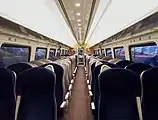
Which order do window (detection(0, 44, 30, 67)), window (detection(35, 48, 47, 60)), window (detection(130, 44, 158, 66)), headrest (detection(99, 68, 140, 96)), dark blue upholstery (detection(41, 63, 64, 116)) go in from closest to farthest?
headrest (detection(99, 68, 140, 96))
dark blue upholstery (detection(41, 63, 64, 116))
window (detection(0, 44, 30, 67))
window (detection(130, 44, 158, 66))
window (detection(35, 48, 47, 60))

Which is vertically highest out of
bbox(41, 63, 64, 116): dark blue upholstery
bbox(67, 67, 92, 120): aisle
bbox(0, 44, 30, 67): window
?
bbox(0, 44, 30, 67): window

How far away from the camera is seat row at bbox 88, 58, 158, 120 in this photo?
7.79 feet

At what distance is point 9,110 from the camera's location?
2408 millimetres

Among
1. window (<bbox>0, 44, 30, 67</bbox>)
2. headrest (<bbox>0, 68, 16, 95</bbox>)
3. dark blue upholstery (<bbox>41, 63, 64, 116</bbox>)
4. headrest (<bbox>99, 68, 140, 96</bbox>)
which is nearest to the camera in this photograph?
headrest (<bbox>0, 68, 16, 95</bbox>)

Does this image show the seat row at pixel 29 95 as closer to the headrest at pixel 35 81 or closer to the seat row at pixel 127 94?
the headrest at pixel 35 81

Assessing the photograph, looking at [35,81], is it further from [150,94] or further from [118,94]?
[150,94]

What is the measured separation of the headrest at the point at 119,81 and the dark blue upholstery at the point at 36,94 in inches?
24.9

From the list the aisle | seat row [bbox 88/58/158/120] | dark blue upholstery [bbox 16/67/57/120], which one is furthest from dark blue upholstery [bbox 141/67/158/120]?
the aisle

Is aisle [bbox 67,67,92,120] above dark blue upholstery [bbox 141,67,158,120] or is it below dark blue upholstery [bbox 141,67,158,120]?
below

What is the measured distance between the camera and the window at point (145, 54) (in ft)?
14.5

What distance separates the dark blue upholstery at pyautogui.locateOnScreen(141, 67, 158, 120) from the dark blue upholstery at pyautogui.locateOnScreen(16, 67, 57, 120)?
3.63ft

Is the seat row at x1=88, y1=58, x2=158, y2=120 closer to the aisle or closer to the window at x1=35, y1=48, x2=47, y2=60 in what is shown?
the aisle

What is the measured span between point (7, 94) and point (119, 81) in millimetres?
1353

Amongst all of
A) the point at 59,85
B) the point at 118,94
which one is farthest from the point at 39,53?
the point at 118,94
